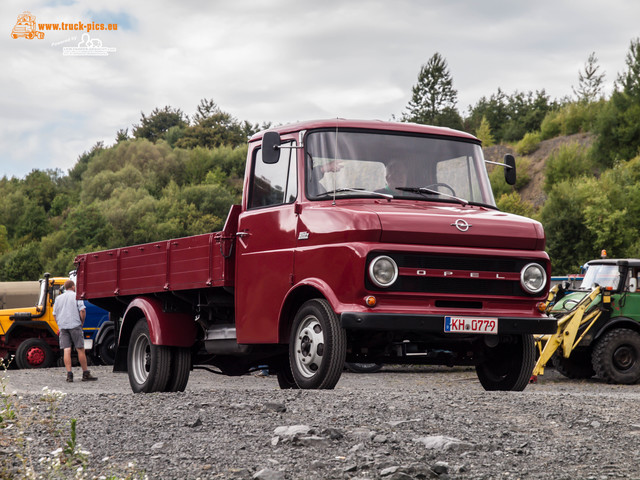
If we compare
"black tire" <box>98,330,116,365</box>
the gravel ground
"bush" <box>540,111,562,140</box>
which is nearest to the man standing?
"black tire" <box>98,330,116,365</box>

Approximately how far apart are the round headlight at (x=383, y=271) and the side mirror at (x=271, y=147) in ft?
4.93

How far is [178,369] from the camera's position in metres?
11.1

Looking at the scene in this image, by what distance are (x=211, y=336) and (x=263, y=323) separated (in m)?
1.35

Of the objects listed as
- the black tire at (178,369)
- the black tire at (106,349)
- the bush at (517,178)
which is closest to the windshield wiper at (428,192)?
the black tire at (178,369)

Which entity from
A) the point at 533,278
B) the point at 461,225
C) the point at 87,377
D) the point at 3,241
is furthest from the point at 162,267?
the point at 3,241

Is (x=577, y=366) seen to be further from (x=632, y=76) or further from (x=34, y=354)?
(x=632, y=76)

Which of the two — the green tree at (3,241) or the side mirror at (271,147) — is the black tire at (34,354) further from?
the green tree at (3,241)

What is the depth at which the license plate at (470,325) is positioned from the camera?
845 cm

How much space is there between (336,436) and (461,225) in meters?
2.99

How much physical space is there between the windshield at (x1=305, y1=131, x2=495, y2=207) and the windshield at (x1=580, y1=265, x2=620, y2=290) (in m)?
9.59

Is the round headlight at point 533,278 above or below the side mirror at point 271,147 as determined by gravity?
below

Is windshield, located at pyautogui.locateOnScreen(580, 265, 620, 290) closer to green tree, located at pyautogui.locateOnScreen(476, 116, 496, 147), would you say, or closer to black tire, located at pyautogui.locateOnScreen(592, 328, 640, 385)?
black tire, located at pyautogui.locateOnScreen(592, 328, 640, 385)

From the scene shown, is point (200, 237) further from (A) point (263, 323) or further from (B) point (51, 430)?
(B) point (51, 430)

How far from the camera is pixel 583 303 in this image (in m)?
17.6
